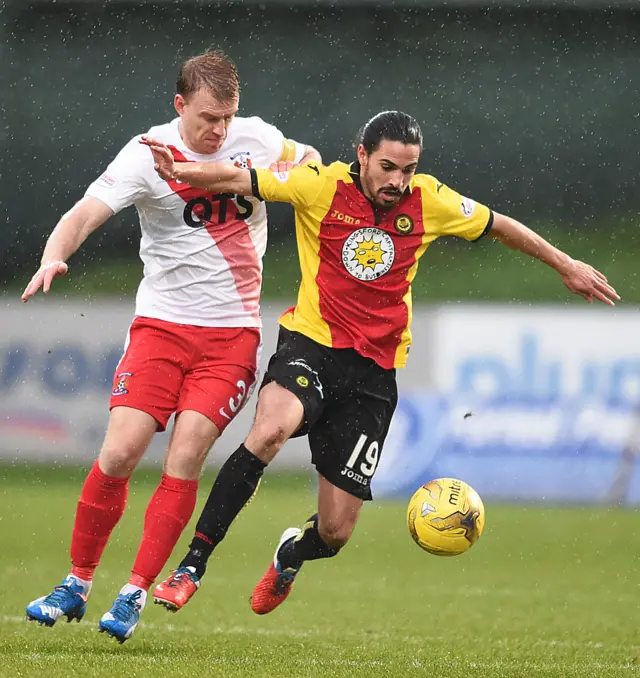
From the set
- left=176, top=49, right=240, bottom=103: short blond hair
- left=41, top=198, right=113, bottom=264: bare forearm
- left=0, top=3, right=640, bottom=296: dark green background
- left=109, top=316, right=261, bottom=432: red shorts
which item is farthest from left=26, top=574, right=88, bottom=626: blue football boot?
left=0, top=3, right=640, bottom=296: dark green background

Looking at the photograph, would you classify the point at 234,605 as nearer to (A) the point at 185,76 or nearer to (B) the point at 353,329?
(B) the point at 353,329

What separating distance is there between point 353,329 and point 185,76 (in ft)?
4.37

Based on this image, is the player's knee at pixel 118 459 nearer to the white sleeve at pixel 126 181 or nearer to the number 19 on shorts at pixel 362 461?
the number 19 on shorts at pixel 362 461

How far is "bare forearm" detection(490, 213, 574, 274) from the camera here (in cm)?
593

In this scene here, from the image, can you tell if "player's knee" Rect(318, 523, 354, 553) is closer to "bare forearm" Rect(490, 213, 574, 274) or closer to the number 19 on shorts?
the number 19 on shorts

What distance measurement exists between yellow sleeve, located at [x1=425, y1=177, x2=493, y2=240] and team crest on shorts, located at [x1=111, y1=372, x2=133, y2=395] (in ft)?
4.93

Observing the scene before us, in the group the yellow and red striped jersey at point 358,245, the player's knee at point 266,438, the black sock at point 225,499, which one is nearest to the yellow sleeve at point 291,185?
the yellow and red striped jersey at point 358,245

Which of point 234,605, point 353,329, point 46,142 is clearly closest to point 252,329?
point 353,329

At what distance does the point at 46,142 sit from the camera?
20891 millimetres

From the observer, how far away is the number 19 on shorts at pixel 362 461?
6.00 meters

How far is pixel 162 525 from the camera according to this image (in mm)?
5730

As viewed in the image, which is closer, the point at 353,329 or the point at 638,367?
the point at 353,329

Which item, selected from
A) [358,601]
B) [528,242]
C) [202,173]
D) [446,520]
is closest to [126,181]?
[202,173]

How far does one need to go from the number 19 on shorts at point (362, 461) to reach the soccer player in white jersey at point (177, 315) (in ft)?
1.86
